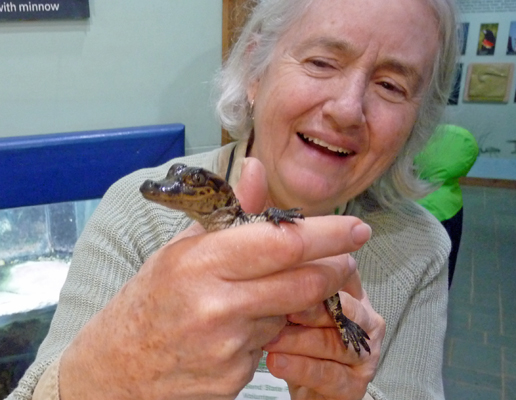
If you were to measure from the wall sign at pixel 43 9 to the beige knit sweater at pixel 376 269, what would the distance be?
0.74 metres

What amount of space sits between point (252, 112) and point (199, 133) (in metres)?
0.73

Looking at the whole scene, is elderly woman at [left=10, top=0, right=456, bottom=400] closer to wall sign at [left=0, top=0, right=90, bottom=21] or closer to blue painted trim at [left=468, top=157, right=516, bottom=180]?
wall sign at [left=0, top=0, right=90, bottom=21]

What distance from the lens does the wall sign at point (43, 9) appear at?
4.70ft

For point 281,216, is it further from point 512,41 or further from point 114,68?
point 512,41

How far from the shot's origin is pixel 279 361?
75 centimetres

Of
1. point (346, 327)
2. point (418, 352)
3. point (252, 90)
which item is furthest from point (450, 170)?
point (346, 327)

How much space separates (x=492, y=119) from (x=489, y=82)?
40cm

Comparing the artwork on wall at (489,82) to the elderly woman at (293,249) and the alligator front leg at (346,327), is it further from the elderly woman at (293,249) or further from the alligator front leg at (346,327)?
the alligator front leg at (346,327)

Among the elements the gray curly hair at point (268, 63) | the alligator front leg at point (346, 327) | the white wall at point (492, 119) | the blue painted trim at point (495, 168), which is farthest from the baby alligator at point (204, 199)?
the blue painted trim at point (495, 168)

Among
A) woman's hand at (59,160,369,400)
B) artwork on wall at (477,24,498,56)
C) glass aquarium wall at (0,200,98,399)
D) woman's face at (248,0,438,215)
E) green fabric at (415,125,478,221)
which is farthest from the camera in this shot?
artwork on wall at (477,24,498,56)

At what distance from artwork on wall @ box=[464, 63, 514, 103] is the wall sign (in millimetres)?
3397

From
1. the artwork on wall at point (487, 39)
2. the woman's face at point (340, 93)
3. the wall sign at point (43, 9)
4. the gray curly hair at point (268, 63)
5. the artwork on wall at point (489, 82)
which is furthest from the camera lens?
the artwork on wall at point (489, 82)

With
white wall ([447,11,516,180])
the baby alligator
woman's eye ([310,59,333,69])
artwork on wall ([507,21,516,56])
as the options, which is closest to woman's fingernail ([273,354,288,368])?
the baby alligator

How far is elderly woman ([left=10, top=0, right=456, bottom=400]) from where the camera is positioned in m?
0.60
